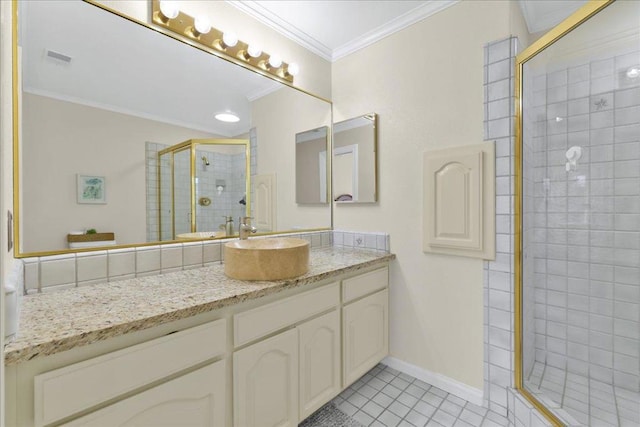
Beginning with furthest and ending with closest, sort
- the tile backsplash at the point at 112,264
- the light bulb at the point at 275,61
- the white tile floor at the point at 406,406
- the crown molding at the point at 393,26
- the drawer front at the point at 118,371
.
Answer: the light bulb at the point at 275,61 → the crown molding at the point at 393,26 → the white tile floor at the point at 406,406 → the tile backsplash at the point at 112,264 → the drawer front at the point at 118,371

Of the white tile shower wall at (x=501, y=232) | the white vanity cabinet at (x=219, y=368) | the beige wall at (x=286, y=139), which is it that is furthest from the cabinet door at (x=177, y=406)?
the white tile shower wall at (x=501, y=232)

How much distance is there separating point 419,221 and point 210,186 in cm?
133

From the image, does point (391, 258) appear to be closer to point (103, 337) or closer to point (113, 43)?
point (103, 337)

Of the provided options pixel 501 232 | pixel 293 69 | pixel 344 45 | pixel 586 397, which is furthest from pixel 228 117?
pixel 586 397

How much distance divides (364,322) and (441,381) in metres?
0.62

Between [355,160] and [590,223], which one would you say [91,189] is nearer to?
[355,160]

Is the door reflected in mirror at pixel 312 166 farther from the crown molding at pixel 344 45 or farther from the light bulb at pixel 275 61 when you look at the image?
the crown molding at pixel 344 45

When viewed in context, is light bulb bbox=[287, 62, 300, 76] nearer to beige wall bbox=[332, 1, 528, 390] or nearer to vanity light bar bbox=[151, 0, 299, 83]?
vanity light bar bbox=[151, 0, 299, 83]

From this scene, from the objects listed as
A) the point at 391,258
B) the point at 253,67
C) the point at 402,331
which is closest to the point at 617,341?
the point at 402,331

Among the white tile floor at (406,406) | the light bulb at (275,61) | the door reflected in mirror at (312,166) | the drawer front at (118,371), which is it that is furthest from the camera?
the door reflected in mirror at (312,166)

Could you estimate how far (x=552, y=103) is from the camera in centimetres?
185

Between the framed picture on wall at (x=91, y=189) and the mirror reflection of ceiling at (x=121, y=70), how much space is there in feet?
1.10

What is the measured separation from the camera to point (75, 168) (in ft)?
3.96

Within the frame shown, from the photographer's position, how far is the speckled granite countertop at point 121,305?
75cm
